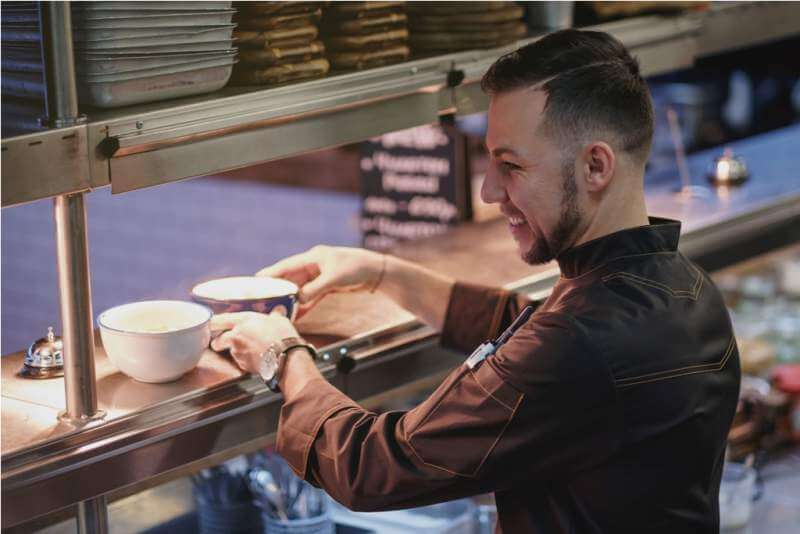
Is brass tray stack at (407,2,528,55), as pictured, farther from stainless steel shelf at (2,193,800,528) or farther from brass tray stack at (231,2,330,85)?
stainless steel shelf at (2,193,800,528)

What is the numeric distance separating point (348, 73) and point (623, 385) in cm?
71

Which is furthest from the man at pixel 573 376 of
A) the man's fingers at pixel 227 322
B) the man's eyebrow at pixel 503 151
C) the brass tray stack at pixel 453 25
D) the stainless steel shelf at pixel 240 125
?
the brass tray stack at pixel 453 25

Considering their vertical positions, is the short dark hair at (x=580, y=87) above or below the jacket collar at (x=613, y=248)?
above

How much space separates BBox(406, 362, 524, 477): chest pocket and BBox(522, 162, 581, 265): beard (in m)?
0.22

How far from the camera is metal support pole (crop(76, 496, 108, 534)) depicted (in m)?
1.75

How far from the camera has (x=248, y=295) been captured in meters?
2.07

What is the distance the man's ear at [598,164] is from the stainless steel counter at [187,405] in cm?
58

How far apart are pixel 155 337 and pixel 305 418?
255mm

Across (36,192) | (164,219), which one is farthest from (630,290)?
(164,219)

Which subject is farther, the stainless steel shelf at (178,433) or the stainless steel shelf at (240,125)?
the stainless steel shelf at (178,433)

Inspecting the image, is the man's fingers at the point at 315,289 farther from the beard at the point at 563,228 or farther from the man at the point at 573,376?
the beard at the point at 563,228

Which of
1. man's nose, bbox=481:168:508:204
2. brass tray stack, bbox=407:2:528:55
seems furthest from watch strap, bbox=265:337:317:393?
brass tray stack, bbox=407:2:528:55

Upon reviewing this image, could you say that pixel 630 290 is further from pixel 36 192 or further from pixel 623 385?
pixel 36 192

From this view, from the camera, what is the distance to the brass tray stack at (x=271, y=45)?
1.85 meters
